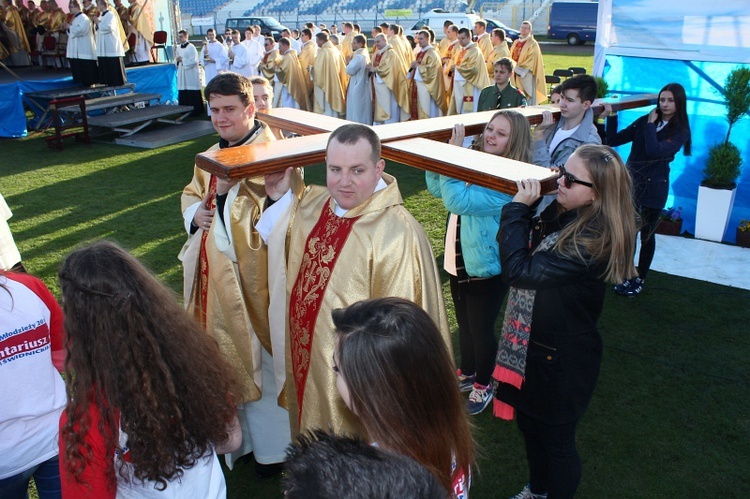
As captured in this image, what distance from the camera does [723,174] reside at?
6.41 m

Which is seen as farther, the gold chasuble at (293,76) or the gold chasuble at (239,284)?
the gold chasuble at (293,76)

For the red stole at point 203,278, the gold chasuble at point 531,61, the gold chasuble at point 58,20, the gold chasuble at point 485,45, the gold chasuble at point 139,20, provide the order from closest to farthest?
the red stole at point 203,278, the gold chasuble at point 531,61, the gold chasuble at point 485,45, the gold chasuble at point 139,20, the gold chasuble at point 58,20

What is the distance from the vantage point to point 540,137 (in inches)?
158

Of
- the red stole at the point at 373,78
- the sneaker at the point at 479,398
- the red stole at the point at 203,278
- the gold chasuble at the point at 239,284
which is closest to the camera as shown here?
the gold chasuble at the point at 239,284

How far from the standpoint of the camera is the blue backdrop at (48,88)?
40.9ft

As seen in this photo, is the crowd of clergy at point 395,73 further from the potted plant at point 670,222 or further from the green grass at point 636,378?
the potted plant at point 670,222

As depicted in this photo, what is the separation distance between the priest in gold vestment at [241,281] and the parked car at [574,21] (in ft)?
97.1

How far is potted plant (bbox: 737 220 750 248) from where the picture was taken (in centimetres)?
649

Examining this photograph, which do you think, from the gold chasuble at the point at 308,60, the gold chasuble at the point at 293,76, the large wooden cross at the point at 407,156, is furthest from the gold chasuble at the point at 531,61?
the large wooden cross at the point at 407,156

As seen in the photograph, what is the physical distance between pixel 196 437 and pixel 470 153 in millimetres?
1480

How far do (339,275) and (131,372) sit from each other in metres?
1.14

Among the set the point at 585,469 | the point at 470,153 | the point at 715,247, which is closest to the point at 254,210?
the point at 470,153

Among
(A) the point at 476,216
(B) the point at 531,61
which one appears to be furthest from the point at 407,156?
(B) the point at 531,61

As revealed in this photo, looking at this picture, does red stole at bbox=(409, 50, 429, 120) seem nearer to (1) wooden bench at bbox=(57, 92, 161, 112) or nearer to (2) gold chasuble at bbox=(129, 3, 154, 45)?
(1) wooden bench at bbox=(57, 92, 161, 112)
